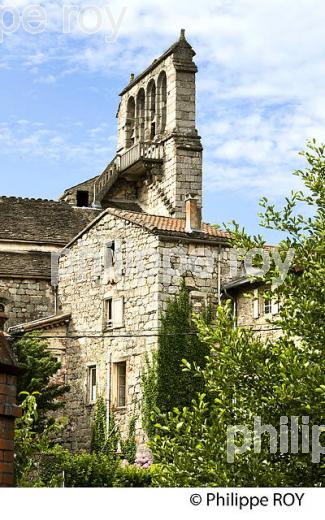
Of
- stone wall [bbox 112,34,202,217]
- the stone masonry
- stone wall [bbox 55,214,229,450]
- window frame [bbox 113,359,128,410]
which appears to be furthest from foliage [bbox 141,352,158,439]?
the stone masonry

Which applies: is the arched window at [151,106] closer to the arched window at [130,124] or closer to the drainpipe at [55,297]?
the arched window at [130,124]

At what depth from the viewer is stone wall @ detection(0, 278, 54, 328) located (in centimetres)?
3950

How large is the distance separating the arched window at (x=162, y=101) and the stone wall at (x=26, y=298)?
9267 millimetres

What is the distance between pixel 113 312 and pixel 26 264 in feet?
20.5

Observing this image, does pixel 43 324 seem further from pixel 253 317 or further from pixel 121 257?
pixel 253 317

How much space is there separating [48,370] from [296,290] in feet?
59.3

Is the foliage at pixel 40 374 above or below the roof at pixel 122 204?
Result: below

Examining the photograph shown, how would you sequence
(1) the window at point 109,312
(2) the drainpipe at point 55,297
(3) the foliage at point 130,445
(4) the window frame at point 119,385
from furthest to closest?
(2) the drainpipe at point 55,297
(1) the window at point 109,312
(4) the window frame at point 119,385
(3) the foliage at point 130,445

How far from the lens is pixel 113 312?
35406mm

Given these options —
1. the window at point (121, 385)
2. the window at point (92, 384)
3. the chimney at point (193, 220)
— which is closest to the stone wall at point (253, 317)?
the chimney at point (193, 220)

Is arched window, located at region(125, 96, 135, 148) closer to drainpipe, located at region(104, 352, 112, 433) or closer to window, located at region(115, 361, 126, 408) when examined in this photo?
drainpipe, located at region(104, 352, 112, 433)

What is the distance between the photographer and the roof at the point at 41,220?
4178 cm

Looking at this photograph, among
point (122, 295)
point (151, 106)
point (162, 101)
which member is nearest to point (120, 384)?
point (122, 295)

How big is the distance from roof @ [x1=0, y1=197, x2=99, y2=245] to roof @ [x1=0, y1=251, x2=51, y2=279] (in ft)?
2.81
